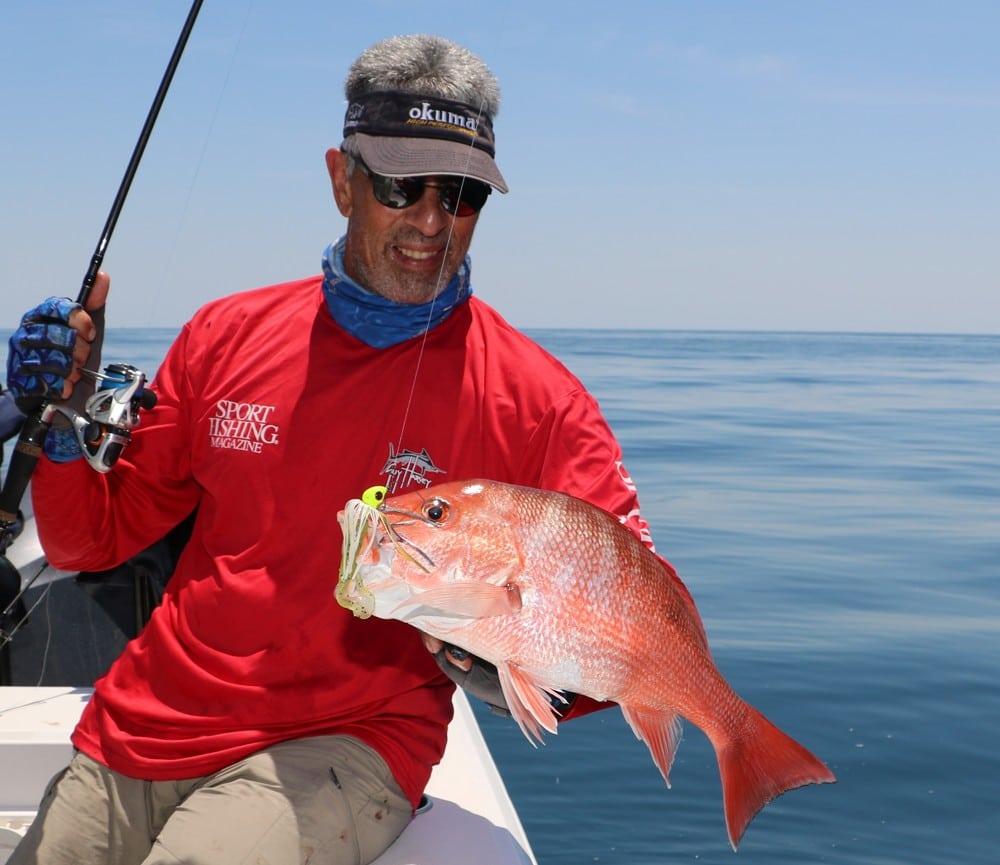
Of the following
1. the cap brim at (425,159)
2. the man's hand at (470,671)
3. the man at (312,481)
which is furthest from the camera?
the cap brim at (425,159)

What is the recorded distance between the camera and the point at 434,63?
2.71 meters

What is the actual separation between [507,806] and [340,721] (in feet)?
2.17

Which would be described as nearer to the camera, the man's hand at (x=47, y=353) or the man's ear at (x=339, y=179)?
the man's hand at (x=47, y=353)

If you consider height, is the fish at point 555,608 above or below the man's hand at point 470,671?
above

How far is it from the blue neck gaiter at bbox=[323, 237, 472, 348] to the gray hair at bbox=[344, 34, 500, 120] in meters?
0.39

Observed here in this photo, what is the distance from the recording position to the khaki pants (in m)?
2.28

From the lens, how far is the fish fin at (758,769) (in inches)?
81.9

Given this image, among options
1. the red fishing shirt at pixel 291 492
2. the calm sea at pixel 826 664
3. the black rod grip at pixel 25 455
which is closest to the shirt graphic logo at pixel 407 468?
the red fishing shirt at pixel 291 492

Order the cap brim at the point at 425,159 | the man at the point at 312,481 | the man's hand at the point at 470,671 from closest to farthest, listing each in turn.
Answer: the man's hand at the point at 470,671
the man at the point at 312,481
the cap brim at the point at 425,159

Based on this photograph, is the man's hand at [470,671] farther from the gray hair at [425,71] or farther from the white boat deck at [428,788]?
the gray hair at [425,71]

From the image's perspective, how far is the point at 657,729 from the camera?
2.14 m

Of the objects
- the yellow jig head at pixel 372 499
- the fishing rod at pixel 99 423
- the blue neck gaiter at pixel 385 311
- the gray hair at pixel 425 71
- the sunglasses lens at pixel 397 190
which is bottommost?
the fishing rod at pixel 99 423

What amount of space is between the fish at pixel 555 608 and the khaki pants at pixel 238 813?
21.3 inches

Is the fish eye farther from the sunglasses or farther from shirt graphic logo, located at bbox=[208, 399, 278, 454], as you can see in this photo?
the sunglasses
